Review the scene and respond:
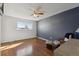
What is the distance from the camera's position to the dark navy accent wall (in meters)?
0.88

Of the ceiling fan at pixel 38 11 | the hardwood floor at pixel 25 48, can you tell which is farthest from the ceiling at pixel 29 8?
the hardwood floor at pixel 25 48

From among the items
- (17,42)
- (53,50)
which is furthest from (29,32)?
(53,50)

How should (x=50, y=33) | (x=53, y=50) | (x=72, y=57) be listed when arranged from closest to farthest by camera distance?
(x=72, y=57)
(x=53, y=50)
(x=50, y=33)

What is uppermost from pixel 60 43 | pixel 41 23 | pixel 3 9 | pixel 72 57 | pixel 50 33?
pixel 3 9

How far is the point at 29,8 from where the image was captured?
87 cm

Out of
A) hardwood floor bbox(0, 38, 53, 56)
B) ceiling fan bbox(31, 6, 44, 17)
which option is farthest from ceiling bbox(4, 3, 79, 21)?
hardwood floor bbox(0, 38, 53, 56)

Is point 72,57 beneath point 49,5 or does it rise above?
beneath

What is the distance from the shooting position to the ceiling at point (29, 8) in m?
0.82

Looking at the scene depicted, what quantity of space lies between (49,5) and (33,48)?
552mm

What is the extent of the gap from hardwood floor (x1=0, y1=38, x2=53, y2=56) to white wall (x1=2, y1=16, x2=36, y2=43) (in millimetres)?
56

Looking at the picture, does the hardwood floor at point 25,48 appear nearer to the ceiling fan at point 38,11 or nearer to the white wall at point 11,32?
the white wall at point 11,32

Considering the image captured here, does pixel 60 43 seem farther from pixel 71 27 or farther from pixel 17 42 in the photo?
pixel 17 42

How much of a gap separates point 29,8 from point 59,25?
1.33ft

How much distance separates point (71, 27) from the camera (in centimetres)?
89
